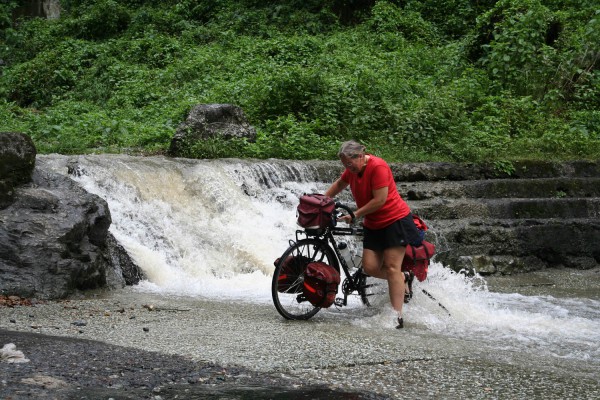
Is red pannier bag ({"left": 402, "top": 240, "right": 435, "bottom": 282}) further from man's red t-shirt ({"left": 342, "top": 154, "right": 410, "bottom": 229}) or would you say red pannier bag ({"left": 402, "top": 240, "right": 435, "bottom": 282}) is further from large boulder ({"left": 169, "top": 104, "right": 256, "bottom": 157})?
large boulder ({"left": 169, "top": 104, "right": 256, "bottom": 157})

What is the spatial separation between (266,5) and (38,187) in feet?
60.8

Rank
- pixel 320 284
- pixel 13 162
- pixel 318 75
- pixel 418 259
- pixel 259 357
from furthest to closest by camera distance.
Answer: pixel 318 75 < pixel 13 162 < pixel 418 259 < pixel 320 284 < pixel 259 357

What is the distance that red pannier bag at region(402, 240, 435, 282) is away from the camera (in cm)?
758

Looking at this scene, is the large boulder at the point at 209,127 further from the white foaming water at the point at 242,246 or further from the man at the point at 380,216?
the man at the point at 380,216

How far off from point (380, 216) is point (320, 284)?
32.6 inches

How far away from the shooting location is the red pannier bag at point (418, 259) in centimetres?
758

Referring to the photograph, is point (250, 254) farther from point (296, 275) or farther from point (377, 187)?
point (377, 187)

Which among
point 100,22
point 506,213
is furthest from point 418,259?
point 100,22

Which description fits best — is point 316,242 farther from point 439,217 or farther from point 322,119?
point 322,119

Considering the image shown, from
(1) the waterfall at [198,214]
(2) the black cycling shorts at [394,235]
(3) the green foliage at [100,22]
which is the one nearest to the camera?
(2) the black cycling shorts at [394,235]

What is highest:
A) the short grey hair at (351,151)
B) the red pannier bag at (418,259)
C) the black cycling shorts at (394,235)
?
the short grey hair at (351,151)

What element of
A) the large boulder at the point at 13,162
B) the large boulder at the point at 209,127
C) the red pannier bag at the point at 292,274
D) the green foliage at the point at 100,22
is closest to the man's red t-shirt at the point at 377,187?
the red pannier bag at the point at 292,274

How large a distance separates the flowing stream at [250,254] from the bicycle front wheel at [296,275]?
22.0 inches

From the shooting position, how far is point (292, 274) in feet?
24.7
